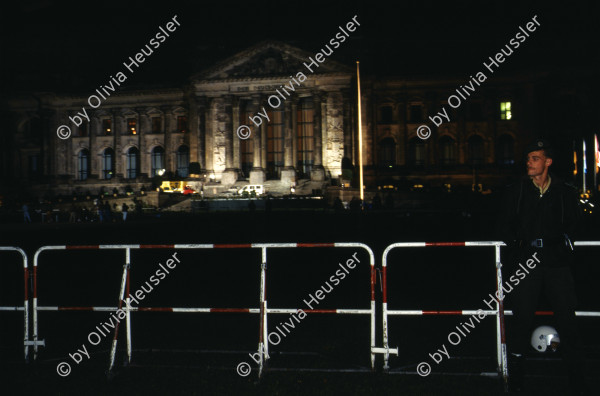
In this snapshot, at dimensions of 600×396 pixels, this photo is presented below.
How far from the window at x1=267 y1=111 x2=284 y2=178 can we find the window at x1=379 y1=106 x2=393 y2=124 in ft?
39.0

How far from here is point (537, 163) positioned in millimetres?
6359

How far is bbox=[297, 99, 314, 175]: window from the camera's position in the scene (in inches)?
2682

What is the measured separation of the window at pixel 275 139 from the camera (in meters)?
69.6

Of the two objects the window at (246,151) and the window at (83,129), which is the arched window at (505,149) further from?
the window at (83,129)

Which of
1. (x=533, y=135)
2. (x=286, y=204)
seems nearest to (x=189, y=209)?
(x=286, y=204)

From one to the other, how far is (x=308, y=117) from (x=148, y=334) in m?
60.5

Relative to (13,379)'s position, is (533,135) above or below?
above

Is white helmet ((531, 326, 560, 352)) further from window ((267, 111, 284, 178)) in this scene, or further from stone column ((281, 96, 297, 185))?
window ((267, 111, 284, 178))

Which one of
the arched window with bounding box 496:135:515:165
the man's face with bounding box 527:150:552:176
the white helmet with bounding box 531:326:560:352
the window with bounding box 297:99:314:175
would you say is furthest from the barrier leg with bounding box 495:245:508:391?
the arched window with bounding box 496:135:515:165

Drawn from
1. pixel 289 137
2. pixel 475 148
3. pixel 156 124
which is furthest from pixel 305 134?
pixel 156 124

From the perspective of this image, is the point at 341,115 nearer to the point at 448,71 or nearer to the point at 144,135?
the point at 448,71

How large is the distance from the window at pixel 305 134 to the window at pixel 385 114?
27.5ft

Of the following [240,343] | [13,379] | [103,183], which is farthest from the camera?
[103,183]

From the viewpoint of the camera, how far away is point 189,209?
2023 inches
